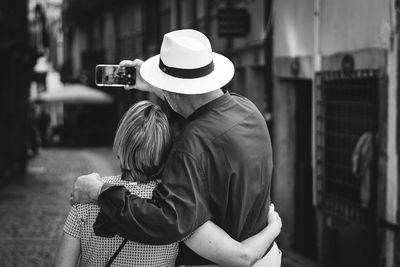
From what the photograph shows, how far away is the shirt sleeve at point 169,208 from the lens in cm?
311

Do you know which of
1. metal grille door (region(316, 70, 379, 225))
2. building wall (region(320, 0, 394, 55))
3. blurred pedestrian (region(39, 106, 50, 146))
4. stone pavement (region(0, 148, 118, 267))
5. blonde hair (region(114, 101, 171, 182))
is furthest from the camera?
blurred pedestrian (region(39, 106, 50, 146))

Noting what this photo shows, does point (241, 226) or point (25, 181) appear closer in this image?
point (241, 226)

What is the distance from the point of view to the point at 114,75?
386 cm

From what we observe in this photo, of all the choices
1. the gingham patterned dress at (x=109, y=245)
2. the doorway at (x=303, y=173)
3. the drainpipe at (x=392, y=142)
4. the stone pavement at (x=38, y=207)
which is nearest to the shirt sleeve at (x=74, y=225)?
the gingham patterned dress at (x=109, y=245)

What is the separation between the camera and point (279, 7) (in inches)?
462

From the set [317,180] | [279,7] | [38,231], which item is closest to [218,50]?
[279,7]

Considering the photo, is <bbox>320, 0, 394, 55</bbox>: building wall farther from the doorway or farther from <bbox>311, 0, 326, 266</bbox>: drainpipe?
the doorway

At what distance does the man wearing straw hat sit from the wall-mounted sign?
9940 millimetres

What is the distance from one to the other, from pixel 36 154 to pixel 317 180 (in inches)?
810

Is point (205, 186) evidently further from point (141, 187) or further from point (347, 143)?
point (347, 143)

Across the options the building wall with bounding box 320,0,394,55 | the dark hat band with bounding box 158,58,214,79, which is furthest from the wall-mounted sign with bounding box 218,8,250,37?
the dark hat band with bounding box 158,58,214,79

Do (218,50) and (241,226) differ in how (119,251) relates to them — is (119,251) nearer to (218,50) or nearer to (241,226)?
(241,226)

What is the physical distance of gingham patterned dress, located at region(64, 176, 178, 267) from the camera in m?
→ 3.30

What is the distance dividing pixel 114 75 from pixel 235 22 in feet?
32.3
